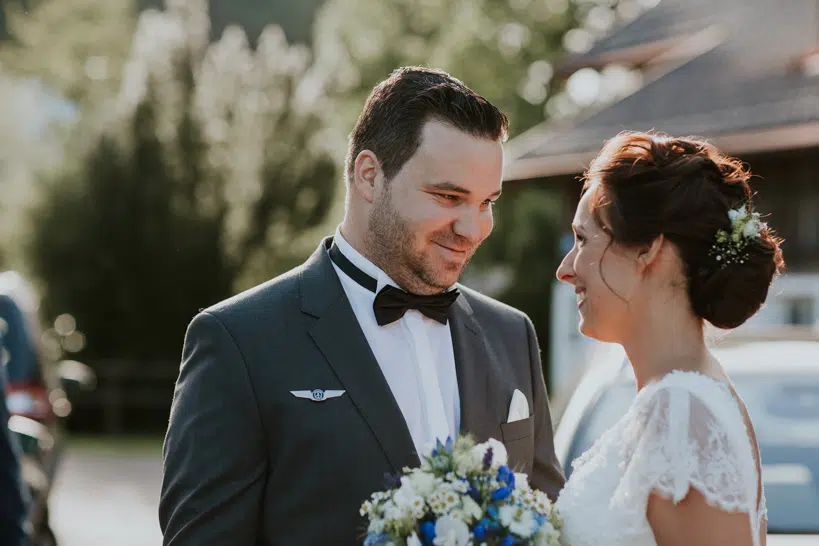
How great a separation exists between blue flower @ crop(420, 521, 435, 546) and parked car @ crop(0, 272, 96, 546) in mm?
5206

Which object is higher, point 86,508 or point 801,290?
point 801,290

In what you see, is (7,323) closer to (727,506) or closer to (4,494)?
(4,494)

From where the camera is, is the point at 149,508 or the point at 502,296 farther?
the point at 502,296

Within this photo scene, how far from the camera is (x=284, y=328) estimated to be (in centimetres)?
312

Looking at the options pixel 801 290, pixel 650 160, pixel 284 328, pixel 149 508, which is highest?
pixel 650 160

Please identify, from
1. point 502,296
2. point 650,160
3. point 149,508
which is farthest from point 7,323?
point 502,296

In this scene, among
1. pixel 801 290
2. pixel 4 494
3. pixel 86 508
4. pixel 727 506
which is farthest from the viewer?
pixel 801 290

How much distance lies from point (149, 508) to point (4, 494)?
29.5 feet

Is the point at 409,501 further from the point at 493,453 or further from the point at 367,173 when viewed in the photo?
the point at 367,173

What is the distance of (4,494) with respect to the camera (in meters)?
2.98

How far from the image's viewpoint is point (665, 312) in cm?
303

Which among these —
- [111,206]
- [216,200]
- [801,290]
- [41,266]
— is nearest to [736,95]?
[801,290]

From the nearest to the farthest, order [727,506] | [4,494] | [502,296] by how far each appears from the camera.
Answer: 1. [727,506]
2. [4,494]
3. [502,296]

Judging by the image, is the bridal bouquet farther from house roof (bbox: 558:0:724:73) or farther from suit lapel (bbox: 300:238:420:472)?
house roof (bbox: 558:0:724:73)
